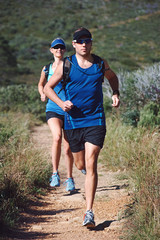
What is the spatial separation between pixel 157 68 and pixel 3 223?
726cm

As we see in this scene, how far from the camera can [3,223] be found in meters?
3.78

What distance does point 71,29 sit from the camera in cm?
3747

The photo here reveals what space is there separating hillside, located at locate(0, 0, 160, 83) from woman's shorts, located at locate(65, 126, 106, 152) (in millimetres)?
20472

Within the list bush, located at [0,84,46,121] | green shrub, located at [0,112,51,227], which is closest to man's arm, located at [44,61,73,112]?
green shrub, located at [0,112,51,227]

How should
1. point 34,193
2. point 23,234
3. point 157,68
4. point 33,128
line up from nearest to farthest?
point 23,234, point 34,193, point 157,68, point 33,128

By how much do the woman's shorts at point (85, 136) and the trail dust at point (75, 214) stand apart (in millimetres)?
830

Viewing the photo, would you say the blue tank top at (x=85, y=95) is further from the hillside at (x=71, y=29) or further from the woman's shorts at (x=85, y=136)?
the hillside at (x=71, y=29)

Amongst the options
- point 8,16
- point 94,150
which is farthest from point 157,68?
point 8,16

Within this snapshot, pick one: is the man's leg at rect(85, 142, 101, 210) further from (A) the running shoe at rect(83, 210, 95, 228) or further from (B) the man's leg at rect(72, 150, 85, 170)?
(B) the man's leg at rect(72, 150, 85, 170)

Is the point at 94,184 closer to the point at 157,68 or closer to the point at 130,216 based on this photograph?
the point at 130,216

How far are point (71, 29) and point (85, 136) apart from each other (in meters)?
34.7

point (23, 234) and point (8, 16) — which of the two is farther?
point (8, 16)

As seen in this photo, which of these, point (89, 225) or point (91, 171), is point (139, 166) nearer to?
point (91, 171)

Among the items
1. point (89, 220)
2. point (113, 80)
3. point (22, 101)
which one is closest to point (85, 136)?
point (113, 80)
